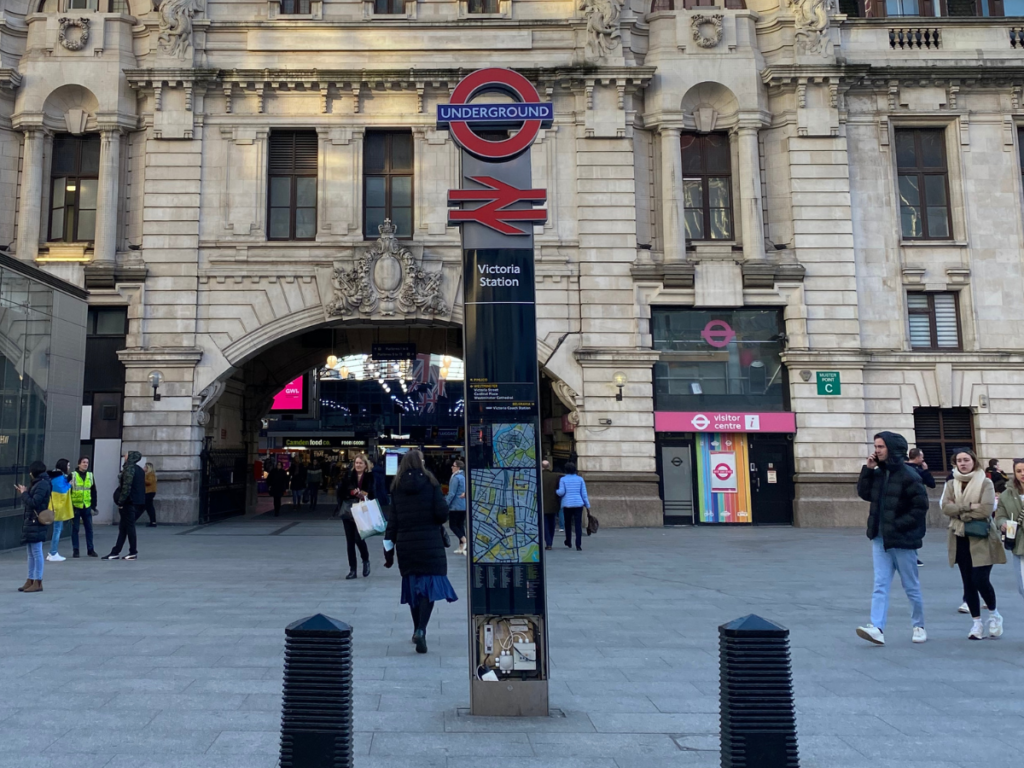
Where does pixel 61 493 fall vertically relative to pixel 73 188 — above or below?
below

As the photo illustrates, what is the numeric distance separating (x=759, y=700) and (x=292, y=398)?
3400cm

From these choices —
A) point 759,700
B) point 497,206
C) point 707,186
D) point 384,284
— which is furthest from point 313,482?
point 759,700

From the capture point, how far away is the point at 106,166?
873 inches

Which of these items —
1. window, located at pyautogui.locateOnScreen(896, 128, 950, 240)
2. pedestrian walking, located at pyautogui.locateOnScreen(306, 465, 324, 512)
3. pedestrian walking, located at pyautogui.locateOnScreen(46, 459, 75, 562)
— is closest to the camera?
pedestrian walking, located at pyautogui.locateOnScreen(46, 459, 75, 562)

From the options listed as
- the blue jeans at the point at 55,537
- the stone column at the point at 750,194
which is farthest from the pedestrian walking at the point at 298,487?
the stone column at the point at 750,194

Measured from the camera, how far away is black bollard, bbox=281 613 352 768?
3.95m

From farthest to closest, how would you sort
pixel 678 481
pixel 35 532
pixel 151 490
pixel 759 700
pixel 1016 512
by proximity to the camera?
pixel 678 481 < pixel 151 490 < pixel 35 532 < pixel 1016 512 < pixel 759 700

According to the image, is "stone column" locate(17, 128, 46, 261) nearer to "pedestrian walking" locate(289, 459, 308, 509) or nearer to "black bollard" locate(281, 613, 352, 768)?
"pedestrian walking" locate(289, 459, 308, 509)

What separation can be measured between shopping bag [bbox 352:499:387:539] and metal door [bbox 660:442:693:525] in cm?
1219

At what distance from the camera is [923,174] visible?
23406 mm

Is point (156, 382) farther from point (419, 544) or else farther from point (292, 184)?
point (419, 544)

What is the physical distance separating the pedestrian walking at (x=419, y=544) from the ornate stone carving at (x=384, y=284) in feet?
46.7

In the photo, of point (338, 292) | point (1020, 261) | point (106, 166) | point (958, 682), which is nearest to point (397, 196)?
point (338, 292)

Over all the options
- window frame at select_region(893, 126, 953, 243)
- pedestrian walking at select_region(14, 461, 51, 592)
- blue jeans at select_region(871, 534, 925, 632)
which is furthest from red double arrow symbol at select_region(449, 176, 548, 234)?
window frame at select_region(893, 126, 953, 243)
